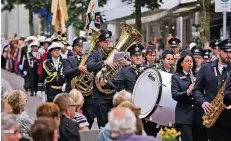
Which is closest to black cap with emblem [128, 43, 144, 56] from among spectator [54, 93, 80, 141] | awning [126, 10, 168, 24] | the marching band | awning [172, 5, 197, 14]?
the marching band

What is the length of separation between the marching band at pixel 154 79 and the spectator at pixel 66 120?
2534 mm

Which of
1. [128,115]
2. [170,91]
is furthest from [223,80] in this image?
[128,115]

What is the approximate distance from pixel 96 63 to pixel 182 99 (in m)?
2.05

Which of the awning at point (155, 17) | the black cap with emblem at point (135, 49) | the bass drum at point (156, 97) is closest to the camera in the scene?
the bass drum at point (156, 97)

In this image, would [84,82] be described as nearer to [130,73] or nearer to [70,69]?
[70,69]

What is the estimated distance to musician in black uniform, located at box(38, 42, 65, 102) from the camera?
51.0ft

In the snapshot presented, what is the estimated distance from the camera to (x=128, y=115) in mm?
6430

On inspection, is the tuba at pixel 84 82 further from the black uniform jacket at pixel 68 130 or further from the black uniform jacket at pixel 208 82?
the black uniform jacket at pixel 68 130

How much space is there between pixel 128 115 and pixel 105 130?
1.86 meters

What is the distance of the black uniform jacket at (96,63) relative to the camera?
13.4 meters

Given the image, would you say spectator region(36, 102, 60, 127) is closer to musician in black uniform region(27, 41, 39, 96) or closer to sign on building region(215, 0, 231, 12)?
sign on building region(215, 0, 231, 12)

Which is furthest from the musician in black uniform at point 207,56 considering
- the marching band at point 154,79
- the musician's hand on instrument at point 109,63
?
the musician's hand on instrument at point 109,63

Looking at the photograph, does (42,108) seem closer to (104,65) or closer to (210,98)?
(210,98)

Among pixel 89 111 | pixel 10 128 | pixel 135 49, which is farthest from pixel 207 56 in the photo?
pixel 10 128
